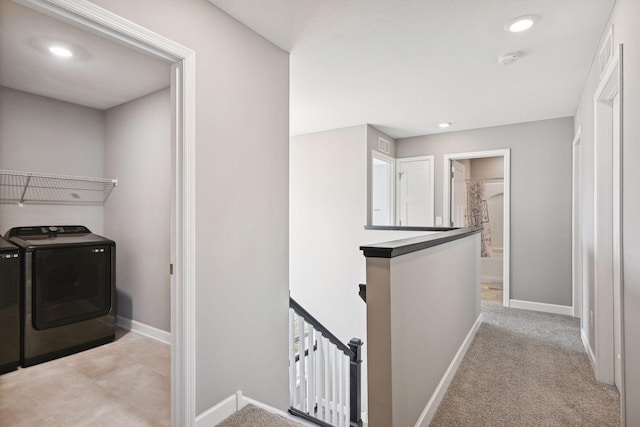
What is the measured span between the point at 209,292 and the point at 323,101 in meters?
2.60

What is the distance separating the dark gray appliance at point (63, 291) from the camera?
102 inches

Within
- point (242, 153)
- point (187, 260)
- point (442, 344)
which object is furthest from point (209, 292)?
point (442, 344)

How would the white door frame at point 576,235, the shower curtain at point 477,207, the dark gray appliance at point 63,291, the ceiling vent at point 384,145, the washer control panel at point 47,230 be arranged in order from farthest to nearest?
the shower curtain at point 477,207, the ceiling vent at point 384,145, the white door frame at point 576,235, the washer control panel at point 47,230, the dark gray appliance at point 63,291

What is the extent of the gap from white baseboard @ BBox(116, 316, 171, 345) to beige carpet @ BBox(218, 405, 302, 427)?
132cm

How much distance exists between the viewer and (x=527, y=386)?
238cm

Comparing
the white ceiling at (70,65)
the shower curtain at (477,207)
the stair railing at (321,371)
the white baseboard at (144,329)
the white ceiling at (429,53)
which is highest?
the white ceiling at (429,53)

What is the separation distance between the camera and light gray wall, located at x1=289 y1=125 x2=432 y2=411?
4.70 meters

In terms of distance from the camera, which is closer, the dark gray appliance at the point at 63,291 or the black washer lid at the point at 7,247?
the black washer lid at the point at 7,247

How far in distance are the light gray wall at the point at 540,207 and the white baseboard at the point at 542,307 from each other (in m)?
0.05

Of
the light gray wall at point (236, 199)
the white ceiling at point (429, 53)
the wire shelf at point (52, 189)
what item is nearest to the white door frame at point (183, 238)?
the light gray wall at point (236, 199)

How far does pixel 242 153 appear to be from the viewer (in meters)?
2.19

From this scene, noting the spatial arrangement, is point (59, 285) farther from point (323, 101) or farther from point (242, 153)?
point (323, 101)

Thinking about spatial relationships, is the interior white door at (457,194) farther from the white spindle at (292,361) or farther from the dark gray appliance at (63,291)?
the dark gray appliance at (63,291)

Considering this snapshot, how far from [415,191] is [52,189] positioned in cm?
463
